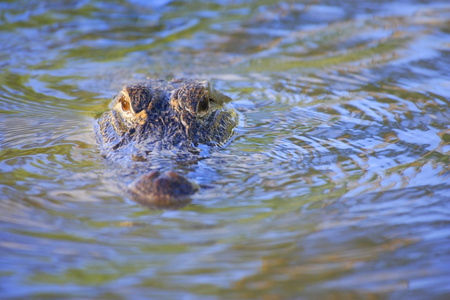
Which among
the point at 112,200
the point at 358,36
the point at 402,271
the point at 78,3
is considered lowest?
the point at 402,271

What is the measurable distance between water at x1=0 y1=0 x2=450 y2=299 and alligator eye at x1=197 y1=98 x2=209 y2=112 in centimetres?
40

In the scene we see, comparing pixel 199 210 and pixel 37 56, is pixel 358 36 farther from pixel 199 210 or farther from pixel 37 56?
pixel 199 210

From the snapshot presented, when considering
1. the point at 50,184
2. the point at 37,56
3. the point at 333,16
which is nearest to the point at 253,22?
the point at 333,16

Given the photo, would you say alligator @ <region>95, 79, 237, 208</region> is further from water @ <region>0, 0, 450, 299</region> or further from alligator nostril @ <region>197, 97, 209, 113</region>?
water @ <region>0, 0, 450, 299</region>

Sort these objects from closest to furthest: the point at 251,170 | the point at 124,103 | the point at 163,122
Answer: the point at 251,170, the point at 163,122, the point at 124,103

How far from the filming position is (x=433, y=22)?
8688 millimetres

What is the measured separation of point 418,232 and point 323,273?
738 mm

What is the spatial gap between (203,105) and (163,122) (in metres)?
0.53

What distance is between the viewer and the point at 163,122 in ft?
16.0

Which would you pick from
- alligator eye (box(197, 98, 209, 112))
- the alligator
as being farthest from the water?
alligator eye (box(197, 98, 209, 112))

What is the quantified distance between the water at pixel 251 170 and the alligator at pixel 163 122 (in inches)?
7.6

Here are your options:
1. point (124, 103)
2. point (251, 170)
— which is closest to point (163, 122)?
point (124, 103)

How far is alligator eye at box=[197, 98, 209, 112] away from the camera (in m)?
5.20

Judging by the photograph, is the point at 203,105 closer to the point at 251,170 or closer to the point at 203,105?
the point at 203,105
